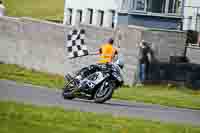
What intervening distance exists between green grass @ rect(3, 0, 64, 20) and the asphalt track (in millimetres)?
51255

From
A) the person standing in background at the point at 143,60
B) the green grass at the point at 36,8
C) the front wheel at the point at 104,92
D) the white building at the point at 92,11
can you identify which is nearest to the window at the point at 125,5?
the white building at the point at 92,11

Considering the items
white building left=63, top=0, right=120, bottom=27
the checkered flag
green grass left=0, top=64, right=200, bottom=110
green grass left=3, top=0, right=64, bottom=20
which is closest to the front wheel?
green grass left=0, top=64, right=200, bottom=110

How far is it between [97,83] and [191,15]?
2071cm

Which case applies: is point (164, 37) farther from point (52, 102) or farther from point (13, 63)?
point (52, 102)

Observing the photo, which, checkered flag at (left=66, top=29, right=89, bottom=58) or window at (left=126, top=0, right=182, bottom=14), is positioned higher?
window at (left=126, top=0, right=182, bottom=14)

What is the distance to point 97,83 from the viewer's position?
789 inches

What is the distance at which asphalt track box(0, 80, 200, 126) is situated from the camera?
17344mm

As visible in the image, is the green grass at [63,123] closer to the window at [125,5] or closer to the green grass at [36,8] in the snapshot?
the window at [125,5]

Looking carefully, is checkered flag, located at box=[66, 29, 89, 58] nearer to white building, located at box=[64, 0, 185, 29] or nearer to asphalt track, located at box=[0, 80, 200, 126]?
asphalt track, located at box=[0, 80, 200, 126]

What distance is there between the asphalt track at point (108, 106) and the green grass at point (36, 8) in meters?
51.3

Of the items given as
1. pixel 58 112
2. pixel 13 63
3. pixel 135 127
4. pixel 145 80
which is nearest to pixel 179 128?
pixel 135 127

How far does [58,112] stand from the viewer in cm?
1466

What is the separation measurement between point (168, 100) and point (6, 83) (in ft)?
15.7

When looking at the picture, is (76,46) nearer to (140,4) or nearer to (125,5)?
(140,4)
